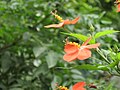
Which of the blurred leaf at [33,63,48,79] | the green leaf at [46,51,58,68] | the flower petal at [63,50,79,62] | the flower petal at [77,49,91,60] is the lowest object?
the blurred leaf at [33,63,48,79]

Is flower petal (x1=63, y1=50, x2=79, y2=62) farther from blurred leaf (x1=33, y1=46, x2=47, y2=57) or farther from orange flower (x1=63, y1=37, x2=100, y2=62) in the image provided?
blurred leaf (x1=33, y1=46, x2=47, y2=57)

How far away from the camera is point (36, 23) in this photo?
1771 mm

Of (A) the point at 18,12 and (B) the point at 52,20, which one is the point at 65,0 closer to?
(B) the point at 52,20

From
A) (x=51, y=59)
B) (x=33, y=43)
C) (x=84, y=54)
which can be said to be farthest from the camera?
(x=33, y=43)

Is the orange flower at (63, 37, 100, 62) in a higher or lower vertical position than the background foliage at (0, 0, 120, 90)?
higher

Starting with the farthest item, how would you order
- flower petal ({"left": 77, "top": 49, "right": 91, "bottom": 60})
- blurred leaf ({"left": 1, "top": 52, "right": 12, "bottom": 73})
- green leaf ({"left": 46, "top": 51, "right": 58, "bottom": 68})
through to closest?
blurred leaf ({"left": 1, "top": 52, "right": 12, "bottom": 73}) → green leaf ({"left": 46, "top": 51, "right": 58, "bottom": 68}) → flower petal ({"left": 77, "top": 49, "right": 91, "bottom": 60})

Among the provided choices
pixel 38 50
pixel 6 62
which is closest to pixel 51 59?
pixel 38 50

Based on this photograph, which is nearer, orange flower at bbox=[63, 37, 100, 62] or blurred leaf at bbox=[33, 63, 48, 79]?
orange flower at bbox=[63, 37, 100, 62]

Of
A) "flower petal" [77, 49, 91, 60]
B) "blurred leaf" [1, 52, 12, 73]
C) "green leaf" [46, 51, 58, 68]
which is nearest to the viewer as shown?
"flower petal" [77, 49, 91, 60]

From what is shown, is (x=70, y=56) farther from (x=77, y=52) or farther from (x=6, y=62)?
(x=6, y=62)

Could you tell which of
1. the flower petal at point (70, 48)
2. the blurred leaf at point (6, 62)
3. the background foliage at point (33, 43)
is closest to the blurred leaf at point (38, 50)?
the background foliage at point (33, 43)

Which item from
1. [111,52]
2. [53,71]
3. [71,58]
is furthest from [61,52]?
[71,58]

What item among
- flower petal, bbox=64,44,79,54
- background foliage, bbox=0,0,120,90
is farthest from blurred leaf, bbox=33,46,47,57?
flower petal, bbox=64,44,79,54

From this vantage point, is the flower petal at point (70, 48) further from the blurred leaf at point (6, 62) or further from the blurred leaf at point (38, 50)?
the blurred leaf at point (6, 62)
